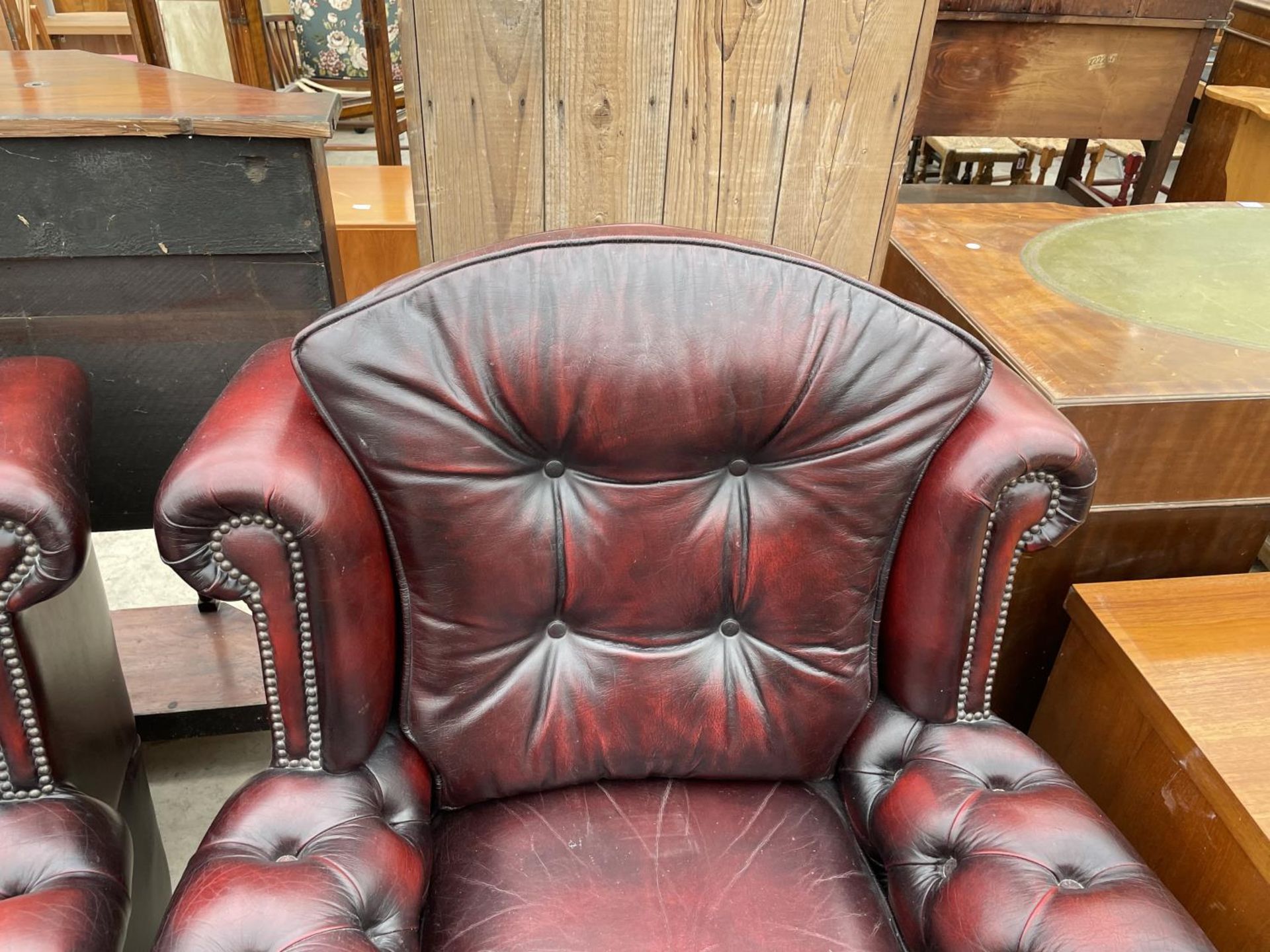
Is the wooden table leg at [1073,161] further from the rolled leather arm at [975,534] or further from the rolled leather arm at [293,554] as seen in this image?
the rolled leather arm at [293,554]

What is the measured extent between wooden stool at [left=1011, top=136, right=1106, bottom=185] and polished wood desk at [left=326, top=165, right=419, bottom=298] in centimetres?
235

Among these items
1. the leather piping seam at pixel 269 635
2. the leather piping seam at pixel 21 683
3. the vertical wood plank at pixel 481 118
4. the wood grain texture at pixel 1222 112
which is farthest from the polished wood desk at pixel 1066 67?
the leather piping seam at pixel 21 683

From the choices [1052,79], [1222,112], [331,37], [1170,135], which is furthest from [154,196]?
[1222,112]

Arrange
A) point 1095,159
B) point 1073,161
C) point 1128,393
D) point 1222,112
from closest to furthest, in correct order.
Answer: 1. point 1128,393
2. point 1222,112
3. point 1073,161
4. point 1095,159

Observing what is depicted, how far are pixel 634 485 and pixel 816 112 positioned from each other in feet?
2.19

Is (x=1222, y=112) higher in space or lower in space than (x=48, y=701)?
higher

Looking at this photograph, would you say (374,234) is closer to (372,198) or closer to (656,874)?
(372,198)

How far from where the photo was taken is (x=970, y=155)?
3.53 meters

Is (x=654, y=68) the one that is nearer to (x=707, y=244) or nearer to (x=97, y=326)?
(x=707, y=244)

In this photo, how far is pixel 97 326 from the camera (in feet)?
4.09

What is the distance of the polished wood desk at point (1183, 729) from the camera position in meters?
1.05

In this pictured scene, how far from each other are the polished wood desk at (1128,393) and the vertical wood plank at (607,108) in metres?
0.54

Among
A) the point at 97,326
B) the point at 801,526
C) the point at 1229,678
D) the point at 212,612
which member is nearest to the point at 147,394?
the point at 97,326

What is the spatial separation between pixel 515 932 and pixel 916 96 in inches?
45.2
